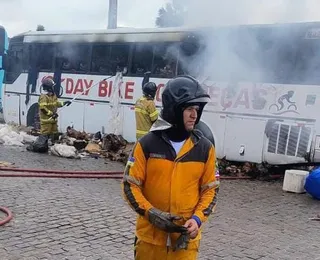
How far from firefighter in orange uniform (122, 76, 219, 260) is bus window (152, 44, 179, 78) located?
8165 millimetres

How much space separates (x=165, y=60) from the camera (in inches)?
441

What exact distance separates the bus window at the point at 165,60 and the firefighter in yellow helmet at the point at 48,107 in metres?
2.44

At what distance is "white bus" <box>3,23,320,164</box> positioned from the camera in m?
9.14

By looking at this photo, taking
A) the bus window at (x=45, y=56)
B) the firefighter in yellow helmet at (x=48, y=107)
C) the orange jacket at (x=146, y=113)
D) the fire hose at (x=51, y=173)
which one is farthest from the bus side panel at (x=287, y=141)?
the bus window at (x=45, y=56)

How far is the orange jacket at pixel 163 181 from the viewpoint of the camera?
2846 millimetres

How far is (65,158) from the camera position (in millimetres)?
10992

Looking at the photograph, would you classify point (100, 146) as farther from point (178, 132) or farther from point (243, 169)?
point (178, 132)

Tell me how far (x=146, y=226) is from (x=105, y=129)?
10.1 metres

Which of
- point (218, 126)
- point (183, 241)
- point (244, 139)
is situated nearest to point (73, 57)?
point (218, 126)

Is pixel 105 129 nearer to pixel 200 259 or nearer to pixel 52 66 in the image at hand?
pixel 52 66

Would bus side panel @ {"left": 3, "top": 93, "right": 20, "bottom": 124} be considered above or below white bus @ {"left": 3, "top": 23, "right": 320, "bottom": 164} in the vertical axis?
below

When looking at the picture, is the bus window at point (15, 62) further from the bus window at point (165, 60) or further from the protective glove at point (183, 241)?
the protective glove at point (183, 241)

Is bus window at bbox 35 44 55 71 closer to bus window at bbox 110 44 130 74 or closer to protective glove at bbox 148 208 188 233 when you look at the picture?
bus window at bbox 110 44 130 74

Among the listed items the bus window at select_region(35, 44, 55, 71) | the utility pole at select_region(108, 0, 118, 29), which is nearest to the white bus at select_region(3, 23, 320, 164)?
the bus window at select_region(35, 44, 55, 71)
